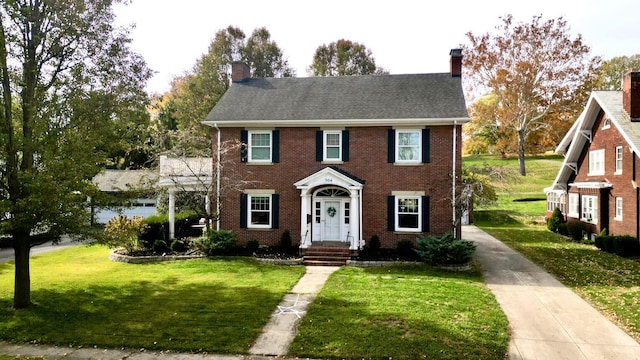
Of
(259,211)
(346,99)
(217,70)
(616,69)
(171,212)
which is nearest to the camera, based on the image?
(259,211)

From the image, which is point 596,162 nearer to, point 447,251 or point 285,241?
point 447,251

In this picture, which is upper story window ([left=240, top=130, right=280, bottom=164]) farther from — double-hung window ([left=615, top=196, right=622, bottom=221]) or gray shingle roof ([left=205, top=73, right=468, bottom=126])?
double-hung window ([left=615, top=196, right=622, bottom=221])

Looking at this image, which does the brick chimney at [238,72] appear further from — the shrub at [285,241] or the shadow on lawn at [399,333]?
the shadow on lawn at [399,333]

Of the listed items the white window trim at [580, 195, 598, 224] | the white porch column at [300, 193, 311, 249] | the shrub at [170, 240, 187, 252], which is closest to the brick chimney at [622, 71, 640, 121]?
the white window trim at [580, 195, 598, 224]

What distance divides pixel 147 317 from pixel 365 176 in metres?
11.1

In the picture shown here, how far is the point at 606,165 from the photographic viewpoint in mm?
22297

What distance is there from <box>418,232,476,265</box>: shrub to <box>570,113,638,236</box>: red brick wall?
9580mm

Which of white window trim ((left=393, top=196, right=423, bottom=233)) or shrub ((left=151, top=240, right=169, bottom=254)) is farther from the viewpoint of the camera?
shrub ((left=151, top=240, right=169, bottom=254))

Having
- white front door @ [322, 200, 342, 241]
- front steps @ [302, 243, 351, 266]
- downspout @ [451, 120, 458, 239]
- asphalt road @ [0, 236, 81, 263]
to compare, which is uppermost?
downspout @ [451, 120, 458, 239]

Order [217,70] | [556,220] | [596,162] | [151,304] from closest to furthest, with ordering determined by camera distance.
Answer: [151,304] < [596,162] < [556,220] < [217,70]

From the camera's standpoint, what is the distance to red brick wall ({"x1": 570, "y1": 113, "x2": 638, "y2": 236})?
19.8m

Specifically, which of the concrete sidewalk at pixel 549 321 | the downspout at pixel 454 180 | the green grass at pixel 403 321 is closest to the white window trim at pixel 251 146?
the green grass at pixel 403 321

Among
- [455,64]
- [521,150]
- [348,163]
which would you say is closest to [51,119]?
[348,163]

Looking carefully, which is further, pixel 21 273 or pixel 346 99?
pixel 346 99
